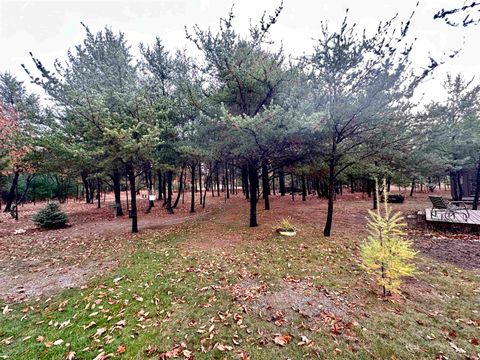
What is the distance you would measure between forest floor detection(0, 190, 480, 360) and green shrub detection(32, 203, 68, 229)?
4.21 m

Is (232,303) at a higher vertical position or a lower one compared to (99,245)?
lower

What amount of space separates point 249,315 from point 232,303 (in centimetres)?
51

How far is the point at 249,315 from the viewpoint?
4.05 meters

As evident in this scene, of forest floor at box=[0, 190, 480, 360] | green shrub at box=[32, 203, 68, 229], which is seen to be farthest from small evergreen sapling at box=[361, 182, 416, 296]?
green shrub at box=[32, 203, 68, 229]

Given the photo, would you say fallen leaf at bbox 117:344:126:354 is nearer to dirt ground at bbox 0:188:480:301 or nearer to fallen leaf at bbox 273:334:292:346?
fallen leaf at bbox 273:334:292:346

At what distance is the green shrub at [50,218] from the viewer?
39.6 feet

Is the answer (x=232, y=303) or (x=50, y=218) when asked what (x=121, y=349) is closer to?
(x=232, y=303)

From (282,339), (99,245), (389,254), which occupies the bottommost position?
(282,339)

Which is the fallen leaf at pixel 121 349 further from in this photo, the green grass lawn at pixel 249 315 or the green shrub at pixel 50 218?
the green shrub at pixel 50 218

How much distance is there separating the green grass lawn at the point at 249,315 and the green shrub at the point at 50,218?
29.2 feet

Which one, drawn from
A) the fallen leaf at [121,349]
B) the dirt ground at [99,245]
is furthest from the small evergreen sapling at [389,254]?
the fallen leaf at [121,349]

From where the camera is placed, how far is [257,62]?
29.6ft

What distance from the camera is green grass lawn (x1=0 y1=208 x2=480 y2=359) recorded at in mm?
3271

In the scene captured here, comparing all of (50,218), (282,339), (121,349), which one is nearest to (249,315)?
(282,339)
